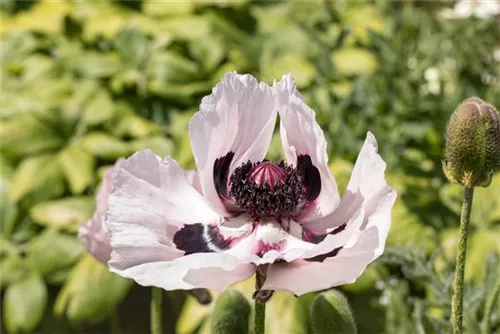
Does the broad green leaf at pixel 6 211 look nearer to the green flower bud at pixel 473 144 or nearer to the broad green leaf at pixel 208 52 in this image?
the broad green leaf at pixel 208 52

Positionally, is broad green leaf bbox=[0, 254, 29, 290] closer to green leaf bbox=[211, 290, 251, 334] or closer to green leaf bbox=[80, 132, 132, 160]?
green leaf bbox=[80, 132, 132, 160]

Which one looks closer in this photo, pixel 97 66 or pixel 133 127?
pixel 133 127

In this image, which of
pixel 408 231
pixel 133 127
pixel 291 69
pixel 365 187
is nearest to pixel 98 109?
pixel 133 127

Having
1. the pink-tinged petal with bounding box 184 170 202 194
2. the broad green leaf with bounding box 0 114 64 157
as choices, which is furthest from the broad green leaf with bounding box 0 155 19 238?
the pink-tinged petal with bounding box 184 170 202 194

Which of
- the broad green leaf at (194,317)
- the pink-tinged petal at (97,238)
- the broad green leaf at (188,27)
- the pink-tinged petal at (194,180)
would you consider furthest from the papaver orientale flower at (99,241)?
the broad green leaf at (188,27)

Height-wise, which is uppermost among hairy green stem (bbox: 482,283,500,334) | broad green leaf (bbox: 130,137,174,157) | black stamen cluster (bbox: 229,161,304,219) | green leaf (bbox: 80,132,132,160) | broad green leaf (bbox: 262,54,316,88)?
black stamen cluster (bbox: 229,161,304,219)

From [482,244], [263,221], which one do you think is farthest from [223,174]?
[482,244]

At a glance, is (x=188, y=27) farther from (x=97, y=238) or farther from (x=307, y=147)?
(x=307, y=147)
